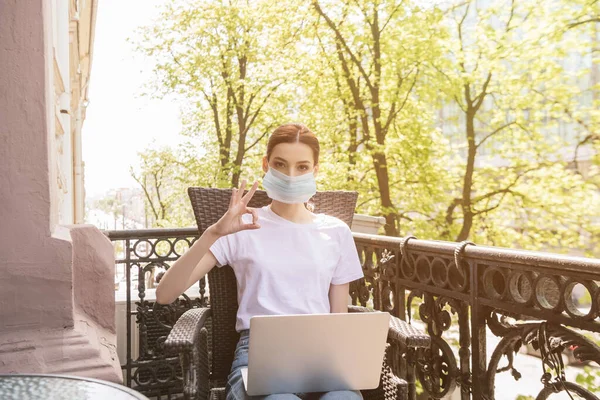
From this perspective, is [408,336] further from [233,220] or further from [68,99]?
[68,99]

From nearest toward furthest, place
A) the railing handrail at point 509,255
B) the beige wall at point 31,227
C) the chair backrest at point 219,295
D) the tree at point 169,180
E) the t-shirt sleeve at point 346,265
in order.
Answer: the railing handrail at point 509,255 → the beige wall at point 31,227 → the t-shirt sleeve at point 346,265 → the chair backrest at point 219,295 → the tree at point 169,180

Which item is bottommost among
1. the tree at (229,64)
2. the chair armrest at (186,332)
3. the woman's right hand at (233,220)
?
the chair armrest at (186,332)

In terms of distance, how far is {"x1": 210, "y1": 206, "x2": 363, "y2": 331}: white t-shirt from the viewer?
2.29 meters

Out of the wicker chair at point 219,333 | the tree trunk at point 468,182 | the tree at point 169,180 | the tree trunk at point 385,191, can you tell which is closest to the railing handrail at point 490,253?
the wicker chair at point 219,333

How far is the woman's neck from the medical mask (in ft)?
0.34

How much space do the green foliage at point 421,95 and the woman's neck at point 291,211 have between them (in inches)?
455

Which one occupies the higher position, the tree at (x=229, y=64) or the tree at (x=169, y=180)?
the tree at (x=229, y=64)

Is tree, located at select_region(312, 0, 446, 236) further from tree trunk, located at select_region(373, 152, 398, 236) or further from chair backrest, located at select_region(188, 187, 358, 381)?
→ chair backrest, located at select_region(188, 187, 358, 381)

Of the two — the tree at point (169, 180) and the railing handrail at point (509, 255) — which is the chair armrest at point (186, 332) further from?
the tree at point (169, 180)

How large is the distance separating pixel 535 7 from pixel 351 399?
15637mm

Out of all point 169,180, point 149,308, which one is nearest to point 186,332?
point 149,308

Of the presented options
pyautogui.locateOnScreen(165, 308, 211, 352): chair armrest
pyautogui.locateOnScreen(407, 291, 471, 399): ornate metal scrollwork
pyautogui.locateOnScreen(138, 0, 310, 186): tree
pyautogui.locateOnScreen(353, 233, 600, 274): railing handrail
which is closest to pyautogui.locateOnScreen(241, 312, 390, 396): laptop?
pyautogui.locateOnScreen(165, 308, 211, 352): chair armrest

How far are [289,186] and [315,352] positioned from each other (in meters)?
0.76

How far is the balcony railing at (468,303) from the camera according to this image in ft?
6.72
